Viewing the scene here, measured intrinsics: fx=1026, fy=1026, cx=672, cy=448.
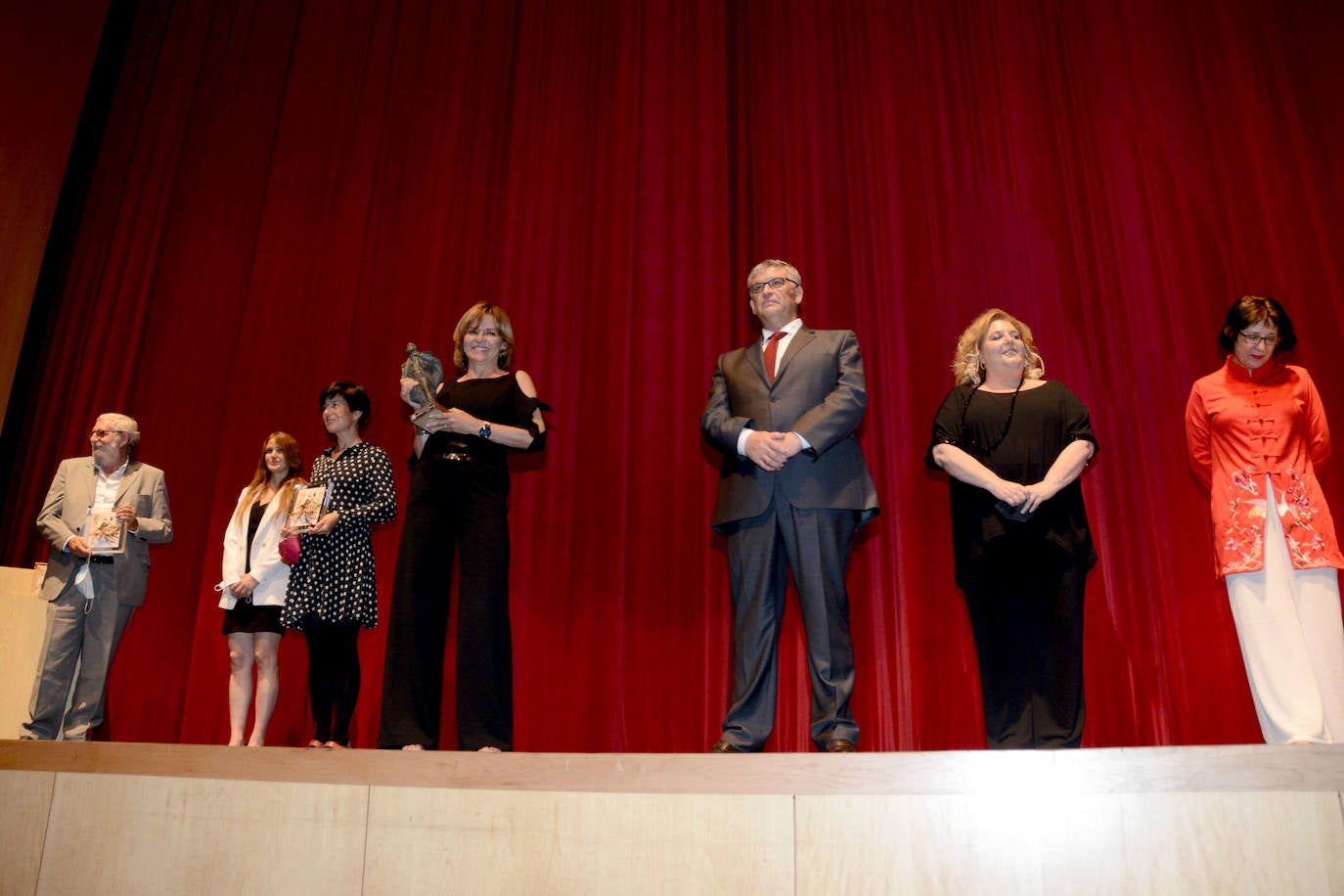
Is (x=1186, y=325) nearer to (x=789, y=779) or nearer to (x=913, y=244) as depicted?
(x=913, y=244)

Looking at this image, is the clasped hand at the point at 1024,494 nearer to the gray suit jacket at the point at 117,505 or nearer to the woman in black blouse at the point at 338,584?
the woman in black blouse at the point at 338,584

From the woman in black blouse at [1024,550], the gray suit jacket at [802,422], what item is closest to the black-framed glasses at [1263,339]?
the woman in black blouse at [1024,550]

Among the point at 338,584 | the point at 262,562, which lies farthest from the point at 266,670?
the point at 338,584

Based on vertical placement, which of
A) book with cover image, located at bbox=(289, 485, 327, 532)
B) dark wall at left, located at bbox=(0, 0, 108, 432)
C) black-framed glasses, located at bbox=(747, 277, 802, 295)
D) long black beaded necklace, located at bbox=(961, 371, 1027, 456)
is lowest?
→ book with cover image, located at bbox=(289, 485, 327, 532)

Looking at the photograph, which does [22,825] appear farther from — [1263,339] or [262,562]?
[1263,339]

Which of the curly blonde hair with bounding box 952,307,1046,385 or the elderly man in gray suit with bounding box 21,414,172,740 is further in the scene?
the elderly man in gray suit with bounding box 21,414,172,740

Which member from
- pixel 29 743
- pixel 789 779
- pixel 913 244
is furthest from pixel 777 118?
pixel 29 743

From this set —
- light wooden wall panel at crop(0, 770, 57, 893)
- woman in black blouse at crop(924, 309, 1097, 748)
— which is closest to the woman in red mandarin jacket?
woman in black blouse at crop(924, 309, 1097, 748)

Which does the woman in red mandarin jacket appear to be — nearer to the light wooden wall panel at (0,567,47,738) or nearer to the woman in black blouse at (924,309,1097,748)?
the woman in black blouse at (924,309,1097,748)

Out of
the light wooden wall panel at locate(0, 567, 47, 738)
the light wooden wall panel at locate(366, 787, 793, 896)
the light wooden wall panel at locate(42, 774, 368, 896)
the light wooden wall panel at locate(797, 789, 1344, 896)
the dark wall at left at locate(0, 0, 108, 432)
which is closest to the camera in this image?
the light wooden wall panel at locate(797, 789, 1344, 896)

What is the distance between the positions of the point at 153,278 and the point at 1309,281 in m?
4.96

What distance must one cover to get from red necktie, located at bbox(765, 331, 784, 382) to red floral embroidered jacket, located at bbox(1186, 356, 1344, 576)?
4.00 ft

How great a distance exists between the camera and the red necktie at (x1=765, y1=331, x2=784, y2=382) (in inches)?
117

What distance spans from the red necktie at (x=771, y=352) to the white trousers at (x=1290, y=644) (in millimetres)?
1379
